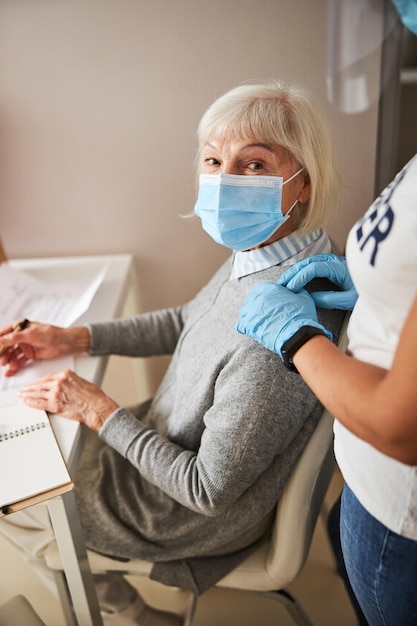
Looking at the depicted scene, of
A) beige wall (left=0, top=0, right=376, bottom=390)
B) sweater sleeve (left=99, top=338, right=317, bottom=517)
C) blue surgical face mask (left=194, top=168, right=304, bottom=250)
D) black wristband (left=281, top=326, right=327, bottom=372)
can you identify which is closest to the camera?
black wristband (left=281, top=326, right=327, bottom=372)

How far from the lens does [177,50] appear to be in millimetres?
1359

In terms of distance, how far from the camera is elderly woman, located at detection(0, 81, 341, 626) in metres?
0.88

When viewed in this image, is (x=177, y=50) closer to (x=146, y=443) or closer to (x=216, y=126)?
(x=216, y=126)

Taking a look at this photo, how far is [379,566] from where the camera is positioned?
74cm

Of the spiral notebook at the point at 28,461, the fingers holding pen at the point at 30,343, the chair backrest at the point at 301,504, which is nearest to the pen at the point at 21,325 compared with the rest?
the fingers holding pen at the point at 30,343

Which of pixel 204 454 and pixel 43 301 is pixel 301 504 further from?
pixel 43 301

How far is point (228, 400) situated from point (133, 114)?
90 centimetres

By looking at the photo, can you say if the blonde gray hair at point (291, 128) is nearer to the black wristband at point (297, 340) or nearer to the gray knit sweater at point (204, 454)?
the gray knit sweater at point (204, 454)

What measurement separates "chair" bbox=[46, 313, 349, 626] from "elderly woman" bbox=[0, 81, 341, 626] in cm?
2

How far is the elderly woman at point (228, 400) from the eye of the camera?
0.88m

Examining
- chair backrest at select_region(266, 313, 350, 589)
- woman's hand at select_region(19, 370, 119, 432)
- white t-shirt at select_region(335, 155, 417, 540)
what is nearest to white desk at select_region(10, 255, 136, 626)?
woman's hand at select_region(19, 370, 119, 432)

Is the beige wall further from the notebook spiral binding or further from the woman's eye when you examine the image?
the notebook spiral binding

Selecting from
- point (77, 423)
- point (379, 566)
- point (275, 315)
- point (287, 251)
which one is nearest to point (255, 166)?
point (287, 251)

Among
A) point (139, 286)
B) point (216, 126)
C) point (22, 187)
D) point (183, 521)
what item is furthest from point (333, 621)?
point (22, 187)
